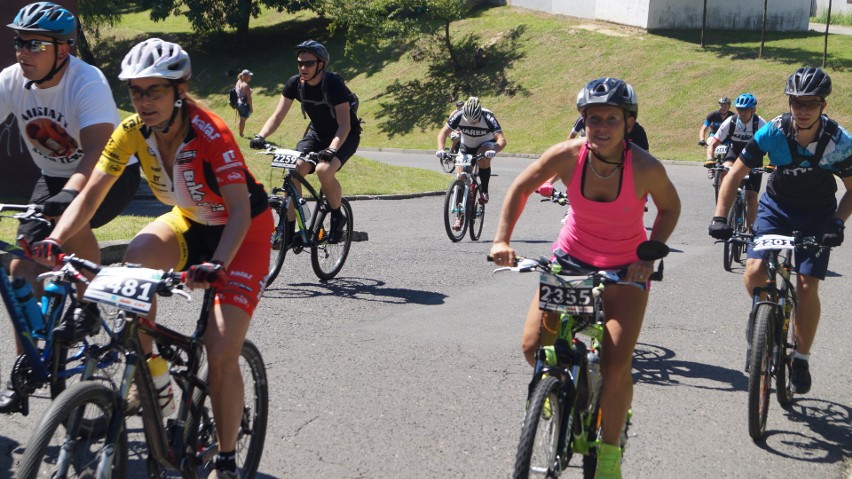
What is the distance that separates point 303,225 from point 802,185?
453 centimetres

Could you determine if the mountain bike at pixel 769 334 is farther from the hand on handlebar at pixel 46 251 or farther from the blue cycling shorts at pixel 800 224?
the hand on handlebar at pixel 46 251

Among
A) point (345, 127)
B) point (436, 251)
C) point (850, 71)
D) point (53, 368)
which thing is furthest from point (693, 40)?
point (53, 368)

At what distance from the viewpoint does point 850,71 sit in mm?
34969

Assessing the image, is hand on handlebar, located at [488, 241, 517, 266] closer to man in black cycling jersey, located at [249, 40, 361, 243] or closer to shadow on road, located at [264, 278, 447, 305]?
shadow on road, located at [264, 278, 447, 305]

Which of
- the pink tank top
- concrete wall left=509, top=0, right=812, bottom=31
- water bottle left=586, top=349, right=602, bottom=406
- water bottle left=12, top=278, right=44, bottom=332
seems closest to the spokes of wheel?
the pink tank top

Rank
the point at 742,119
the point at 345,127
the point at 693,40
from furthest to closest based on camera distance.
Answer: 1. the point at 693,40
2. the point at 742,119
3. the point at 345,127

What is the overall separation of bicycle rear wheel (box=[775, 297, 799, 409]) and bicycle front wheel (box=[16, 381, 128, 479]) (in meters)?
3.98

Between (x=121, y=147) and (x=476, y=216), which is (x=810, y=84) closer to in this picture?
(x=121, y=147)

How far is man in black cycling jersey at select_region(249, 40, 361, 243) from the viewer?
9133 millimetres

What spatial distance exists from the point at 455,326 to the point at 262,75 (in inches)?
1754

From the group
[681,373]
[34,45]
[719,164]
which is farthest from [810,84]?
[719,164]

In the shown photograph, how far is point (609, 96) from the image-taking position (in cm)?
444

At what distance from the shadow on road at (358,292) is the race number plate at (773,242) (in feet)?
11.9

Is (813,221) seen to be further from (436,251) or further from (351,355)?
(436,251)
